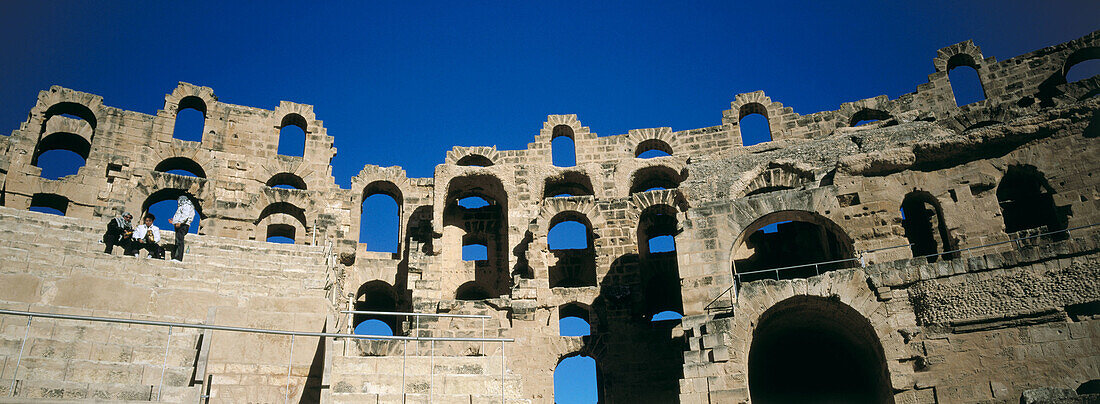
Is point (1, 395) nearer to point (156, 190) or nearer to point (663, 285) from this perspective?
point (156, 190)

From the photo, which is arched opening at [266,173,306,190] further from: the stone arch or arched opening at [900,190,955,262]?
arched opening at [900,190,955,262]

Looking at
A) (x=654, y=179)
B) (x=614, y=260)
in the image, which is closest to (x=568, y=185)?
(x=654, y=179)

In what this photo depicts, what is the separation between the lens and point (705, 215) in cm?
2075

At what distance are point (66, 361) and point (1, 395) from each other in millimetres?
1057

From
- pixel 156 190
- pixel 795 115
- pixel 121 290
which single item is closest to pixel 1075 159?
pixel 795 115

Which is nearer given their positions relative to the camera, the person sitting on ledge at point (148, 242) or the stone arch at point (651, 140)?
the person sitting on ledge at point (148, 242)

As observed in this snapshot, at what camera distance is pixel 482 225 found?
3017 centimetres

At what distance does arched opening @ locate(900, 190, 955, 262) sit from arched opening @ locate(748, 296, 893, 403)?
138 inches

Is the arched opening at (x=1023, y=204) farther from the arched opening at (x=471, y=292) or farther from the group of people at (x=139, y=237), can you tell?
the group of people at (x=139, y=237)

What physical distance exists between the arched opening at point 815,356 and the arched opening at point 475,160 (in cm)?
1308

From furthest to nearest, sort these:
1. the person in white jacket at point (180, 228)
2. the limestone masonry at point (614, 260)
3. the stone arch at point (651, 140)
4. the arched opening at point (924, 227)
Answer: the stone arch at point (651, 140)
the arched opening at point (924, 227)
the person in white jacket at point (180, 228)
the limestone masonry at point (614, 260)

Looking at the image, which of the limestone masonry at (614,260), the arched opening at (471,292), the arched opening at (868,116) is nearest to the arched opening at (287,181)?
the limestone masonry at (614,260)

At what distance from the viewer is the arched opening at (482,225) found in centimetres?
2890

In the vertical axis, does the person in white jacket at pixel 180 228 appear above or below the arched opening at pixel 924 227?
below
